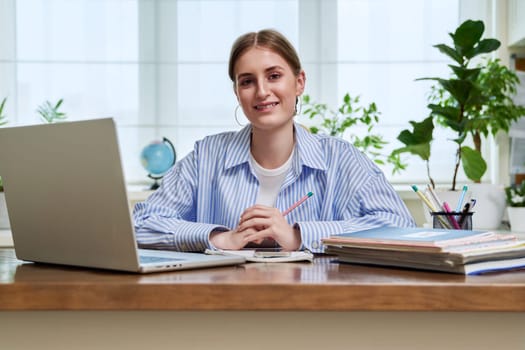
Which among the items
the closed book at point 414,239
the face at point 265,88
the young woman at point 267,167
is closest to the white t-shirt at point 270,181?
the young woman at point 267,167

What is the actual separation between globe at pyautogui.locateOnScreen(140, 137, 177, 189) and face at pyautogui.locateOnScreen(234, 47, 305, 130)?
125 cm

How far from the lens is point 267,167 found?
198cm

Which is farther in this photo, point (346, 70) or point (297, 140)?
point (346, 70)

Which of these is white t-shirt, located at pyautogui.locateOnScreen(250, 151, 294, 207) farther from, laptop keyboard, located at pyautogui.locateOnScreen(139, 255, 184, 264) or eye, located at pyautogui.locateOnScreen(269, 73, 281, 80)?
laptop keyboard, located at pyautogui.locateOnScreen(139, 255, 184, 264)

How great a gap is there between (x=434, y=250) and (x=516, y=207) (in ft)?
6.13

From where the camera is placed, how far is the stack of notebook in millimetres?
1074

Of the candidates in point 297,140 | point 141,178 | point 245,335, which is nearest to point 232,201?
point 297,140

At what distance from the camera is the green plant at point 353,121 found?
3096 millimetres

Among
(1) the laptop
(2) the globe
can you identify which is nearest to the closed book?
(1) the laptop

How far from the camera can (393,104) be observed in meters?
3.39

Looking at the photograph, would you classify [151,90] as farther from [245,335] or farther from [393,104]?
[245,335]

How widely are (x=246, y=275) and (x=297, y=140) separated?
37.5 inches

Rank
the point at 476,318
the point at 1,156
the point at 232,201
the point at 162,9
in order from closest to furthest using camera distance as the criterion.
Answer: the point at 476,318
the point at 1,156
the point at 232,201
the point at 162,9

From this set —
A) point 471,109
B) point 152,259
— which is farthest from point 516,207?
point 152,259
